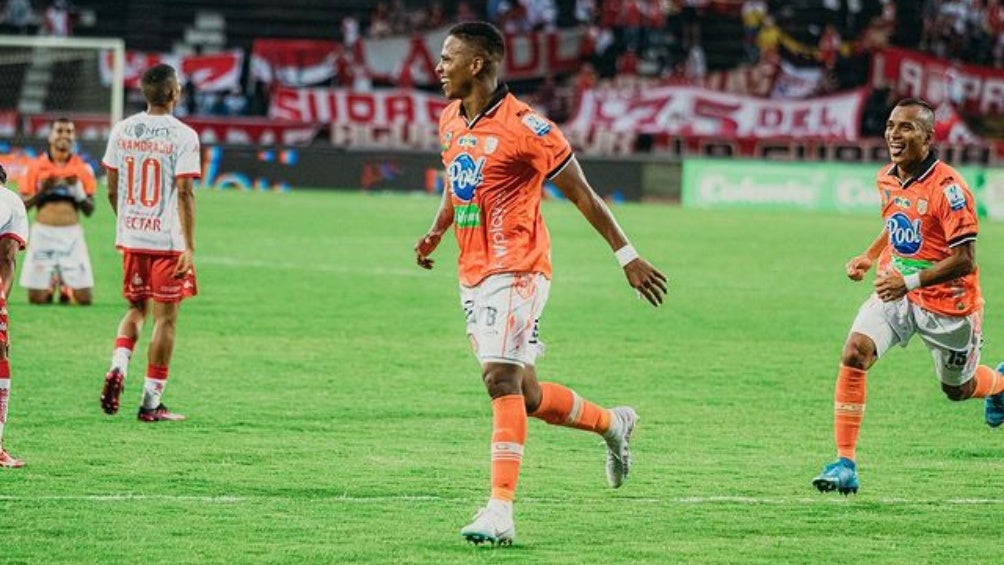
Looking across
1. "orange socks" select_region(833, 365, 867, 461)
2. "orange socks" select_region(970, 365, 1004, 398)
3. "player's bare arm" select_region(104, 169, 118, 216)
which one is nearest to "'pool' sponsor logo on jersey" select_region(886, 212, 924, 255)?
"orange socks" select_region(833, 365, 867, 461)

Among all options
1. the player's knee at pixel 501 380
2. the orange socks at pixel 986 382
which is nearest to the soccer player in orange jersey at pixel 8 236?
the player's knee at pixel 501 380

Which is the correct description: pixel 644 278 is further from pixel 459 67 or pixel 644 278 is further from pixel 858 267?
pixel 858 267

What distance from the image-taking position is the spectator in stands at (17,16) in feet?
127

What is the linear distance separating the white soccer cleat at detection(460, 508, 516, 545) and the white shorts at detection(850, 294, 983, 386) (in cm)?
253

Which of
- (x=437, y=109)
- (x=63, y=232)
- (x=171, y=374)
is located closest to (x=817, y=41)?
(x=437, y=109)

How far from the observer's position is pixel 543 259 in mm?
7762

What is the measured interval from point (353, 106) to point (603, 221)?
3017 centimetres

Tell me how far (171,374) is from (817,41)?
95.8 ft

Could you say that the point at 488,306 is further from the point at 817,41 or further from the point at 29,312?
the point at 817,41

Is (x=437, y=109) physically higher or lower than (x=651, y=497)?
lower

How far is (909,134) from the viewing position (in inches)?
352

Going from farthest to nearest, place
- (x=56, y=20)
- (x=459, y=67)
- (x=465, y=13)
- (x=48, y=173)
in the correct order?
(x=465, y=13) → (x=56, y=20) → (x=48, y=173) → (x=459, y=67)

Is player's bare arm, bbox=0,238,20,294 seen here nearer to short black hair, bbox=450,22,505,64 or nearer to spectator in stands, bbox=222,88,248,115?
short black hair, bbox=450,22,505,64

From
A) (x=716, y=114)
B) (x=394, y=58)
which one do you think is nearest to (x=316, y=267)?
(x=716, y=114)
